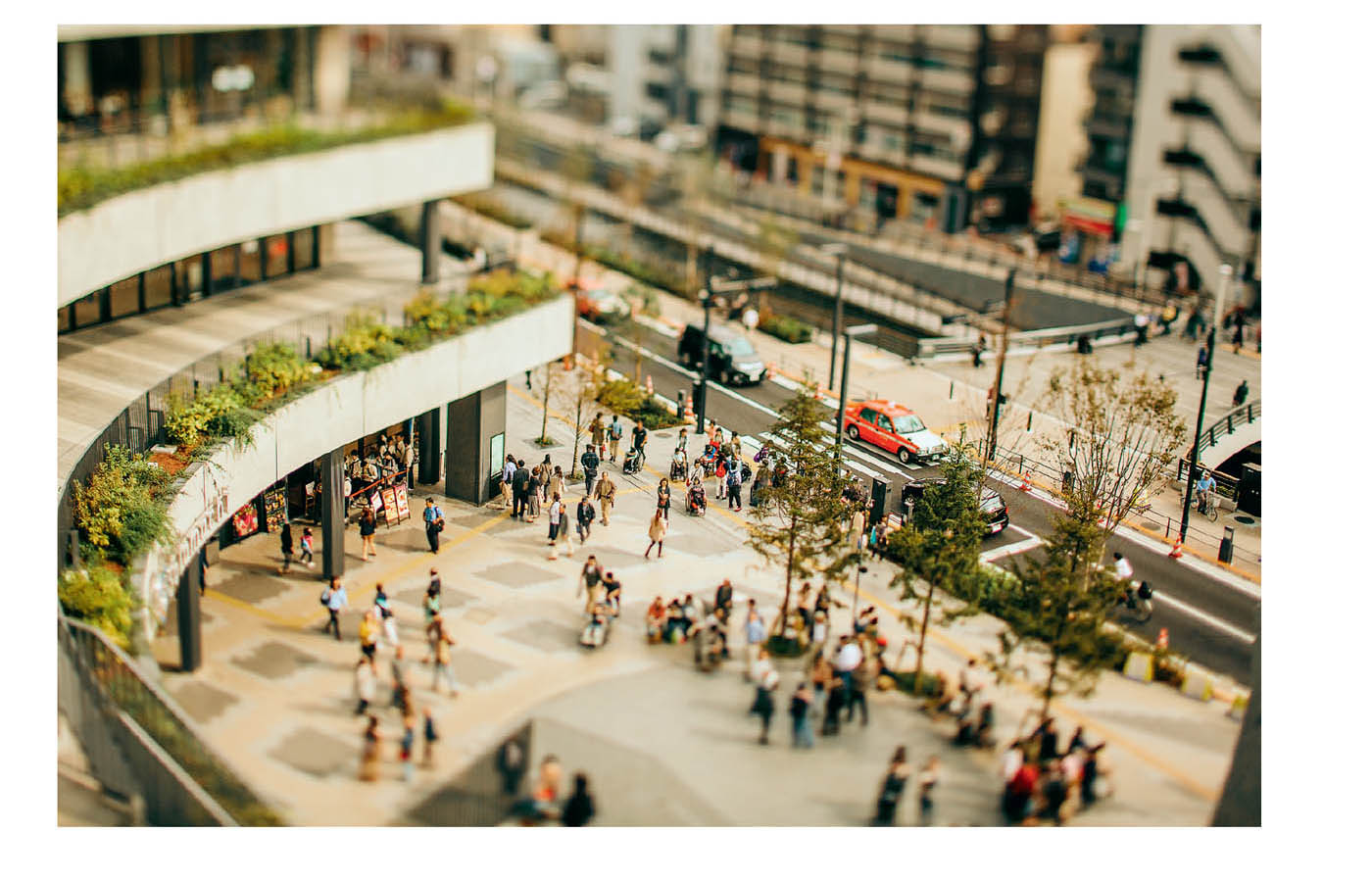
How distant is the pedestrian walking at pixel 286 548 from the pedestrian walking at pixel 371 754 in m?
8.70

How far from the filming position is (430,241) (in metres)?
52.1

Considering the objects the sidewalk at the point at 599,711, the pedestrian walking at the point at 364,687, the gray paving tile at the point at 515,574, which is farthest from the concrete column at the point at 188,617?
the gray paving tile at the point at 515,574

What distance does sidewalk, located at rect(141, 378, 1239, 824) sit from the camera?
100 ft

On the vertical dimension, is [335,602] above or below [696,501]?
below

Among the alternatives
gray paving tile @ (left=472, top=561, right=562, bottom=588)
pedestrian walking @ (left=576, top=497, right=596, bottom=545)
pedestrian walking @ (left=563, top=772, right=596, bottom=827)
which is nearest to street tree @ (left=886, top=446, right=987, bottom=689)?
pedestrian walking @ (left=576, top=497, right=596, bottom=545)

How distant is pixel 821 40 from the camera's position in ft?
296

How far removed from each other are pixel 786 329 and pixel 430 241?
11.7 meters

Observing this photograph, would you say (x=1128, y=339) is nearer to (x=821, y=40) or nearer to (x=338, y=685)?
(x=338, y=685)

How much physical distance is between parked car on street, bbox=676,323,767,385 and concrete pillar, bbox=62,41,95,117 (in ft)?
61.4

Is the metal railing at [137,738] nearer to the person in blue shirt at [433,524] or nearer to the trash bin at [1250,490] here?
the person in blue shirt at [433,524]

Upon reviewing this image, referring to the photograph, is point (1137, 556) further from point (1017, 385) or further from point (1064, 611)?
point (1017, 385)

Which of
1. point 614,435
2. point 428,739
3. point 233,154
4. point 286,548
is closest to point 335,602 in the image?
point 286,548

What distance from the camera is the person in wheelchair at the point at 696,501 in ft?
135
